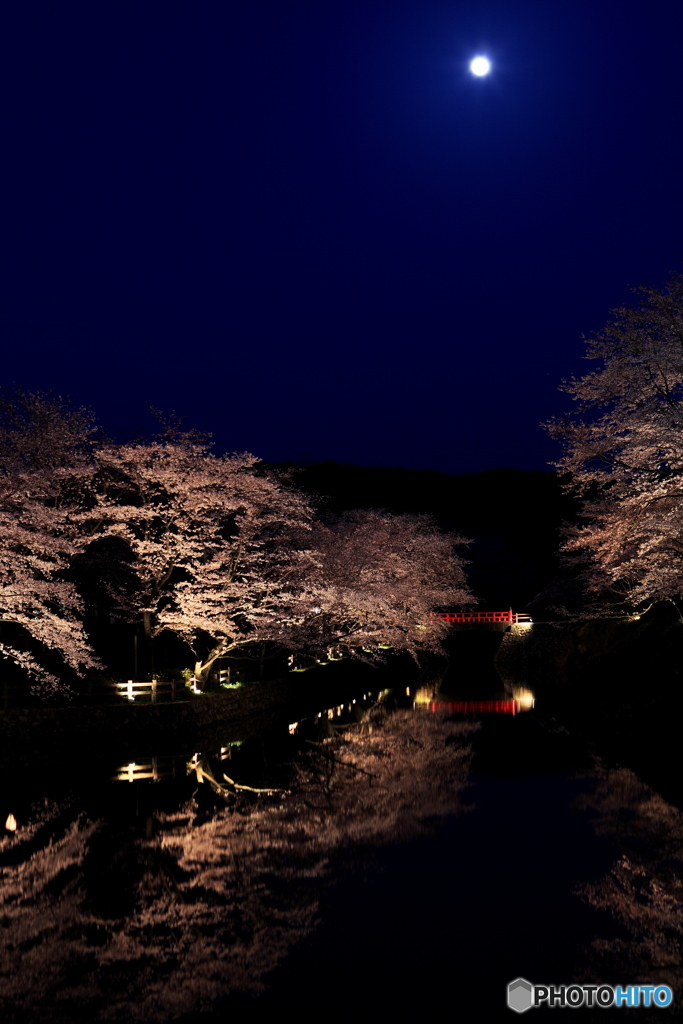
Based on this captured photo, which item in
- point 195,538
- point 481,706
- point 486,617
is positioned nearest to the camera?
point 195,538

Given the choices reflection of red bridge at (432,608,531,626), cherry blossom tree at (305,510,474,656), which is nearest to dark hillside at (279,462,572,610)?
reflection of red bridge at (432,608,531,626)

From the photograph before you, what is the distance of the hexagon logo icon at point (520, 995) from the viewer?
6.97 m

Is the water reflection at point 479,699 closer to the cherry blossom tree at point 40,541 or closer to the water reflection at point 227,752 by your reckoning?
the water reflection at point 227,752

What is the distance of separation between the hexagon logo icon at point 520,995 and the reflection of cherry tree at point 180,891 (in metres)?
2.49

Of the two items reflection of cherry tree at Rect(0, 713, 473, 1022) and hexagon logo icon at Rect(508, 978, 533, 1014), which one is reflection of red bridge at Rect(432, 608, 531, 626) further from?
hexagon logo icon at Rect(508, 978, 533, 1014)

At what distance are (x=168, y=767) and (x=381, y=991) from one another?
41.5 ft

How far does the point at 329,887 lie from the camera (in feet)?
34.0

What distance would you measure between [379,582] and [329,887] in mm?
23930

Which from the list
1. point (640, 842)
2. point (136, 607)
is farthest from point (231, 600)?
point (640, 842)

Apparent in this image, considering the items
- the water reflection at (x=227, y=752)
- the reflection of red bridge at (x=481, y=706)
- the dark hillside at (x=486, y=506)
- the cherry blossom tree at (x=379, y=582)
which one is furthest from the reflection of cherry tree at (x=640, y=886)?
the dark hillside at (x=486, y=506)

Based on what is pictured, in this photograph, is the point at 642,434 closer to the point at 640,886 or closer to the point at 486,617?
the point at 640,886

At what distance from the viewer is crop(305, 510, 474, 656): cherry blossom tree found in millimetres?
31672

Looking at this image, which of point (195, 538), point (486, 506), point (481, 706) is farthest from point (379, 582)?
point (486, 506)

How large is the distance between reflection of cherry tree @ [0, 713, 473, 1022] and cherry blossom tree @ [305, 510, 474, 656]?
14082 millimetres
